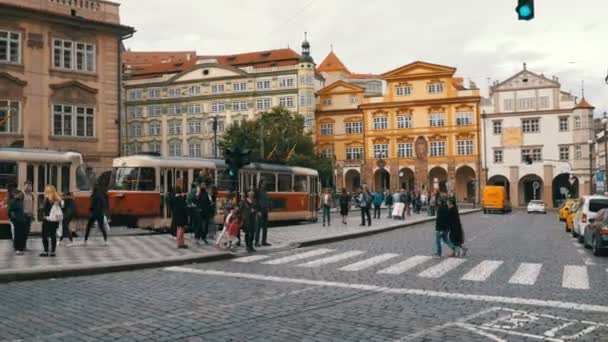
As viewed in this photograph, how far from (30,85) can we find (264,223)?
1966 centimetres

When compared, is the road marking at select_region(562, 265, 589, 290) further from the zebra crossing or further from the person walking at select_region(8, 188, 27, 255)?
the person walking at select_region(8, 188, 27, 255)

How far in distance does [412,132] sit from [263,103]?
65.5 feet

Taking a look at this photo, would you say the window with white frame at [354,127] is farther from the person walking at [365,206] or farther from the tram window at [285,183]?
the person walking at [365,206]

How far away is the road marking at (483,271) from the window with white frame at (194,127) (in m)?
73.0

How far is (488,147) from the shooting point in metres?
75.0

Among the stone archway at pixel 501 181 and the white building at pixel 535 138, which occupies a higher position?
the white building at pixel 535 138

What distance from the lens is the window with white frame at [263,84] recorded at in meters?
82.6

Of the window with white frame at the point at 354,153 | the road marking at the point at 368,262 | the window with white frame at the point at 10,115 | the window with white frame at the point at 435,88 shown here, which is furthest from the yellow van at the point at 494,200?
the road marking at the point at 368,262

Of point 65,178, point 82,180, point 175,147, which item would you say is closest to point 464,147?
point 175,147

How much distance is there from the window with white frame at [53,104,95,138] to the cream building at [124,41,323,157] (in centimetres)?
4433

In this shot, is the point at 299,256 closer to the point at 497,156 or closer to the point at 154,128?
the point at 497,156

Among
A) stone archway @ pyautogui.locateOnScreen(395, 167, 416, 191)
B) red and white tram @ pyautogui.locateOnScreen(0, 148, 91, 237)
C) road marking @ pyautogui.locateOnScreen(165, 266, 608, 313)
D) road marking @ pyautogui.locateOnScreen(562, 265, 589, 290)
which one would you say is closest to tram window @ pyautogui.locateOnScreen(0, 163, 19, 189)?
red and white tram @ pyautogui.locateOnScreen(0, 148, 91, 237)

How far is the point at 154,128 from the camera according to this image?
88812 mm

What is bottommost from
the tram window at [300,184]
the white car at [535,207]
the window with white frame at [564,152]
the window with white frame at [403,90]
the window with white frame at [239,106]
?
the white car at [535,207]
